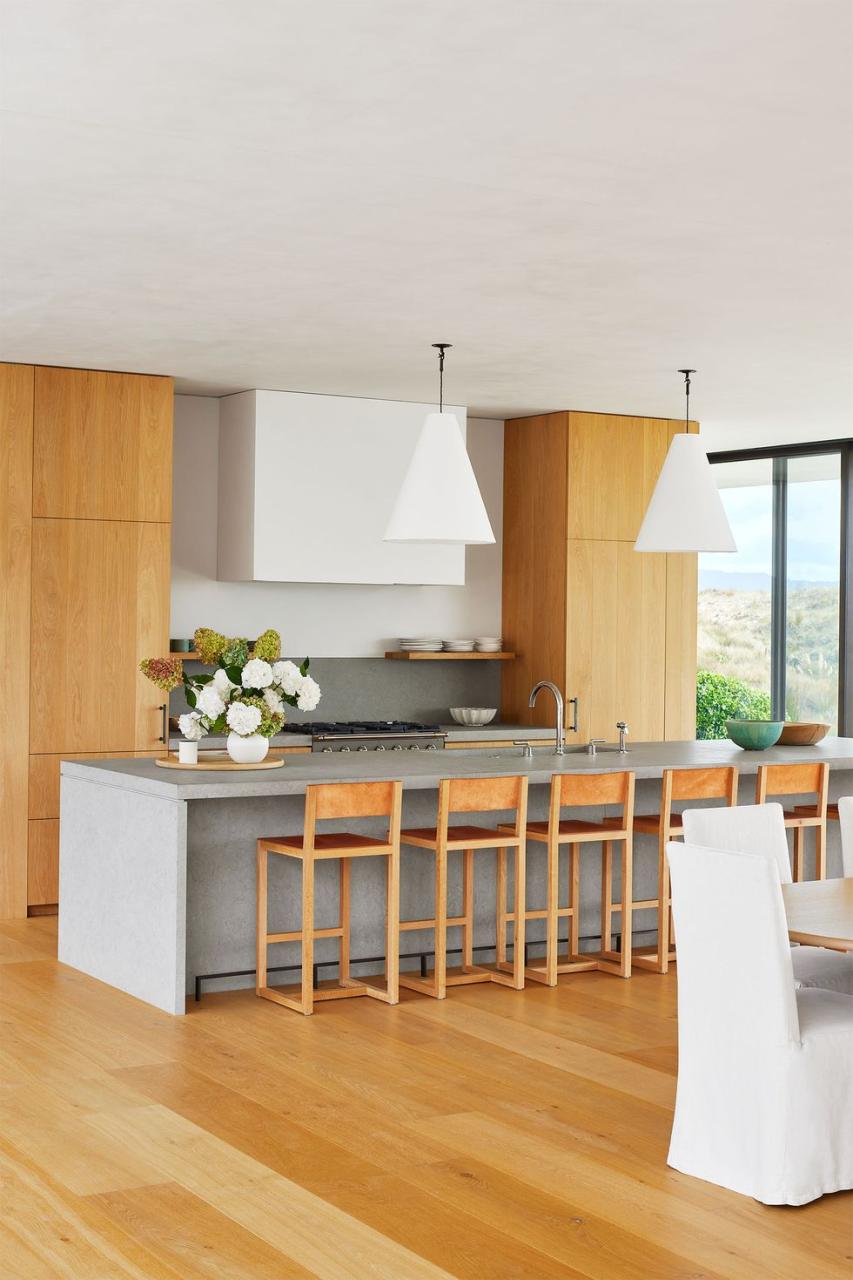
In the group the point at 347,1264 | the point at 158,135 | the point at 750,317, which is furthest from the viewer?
the point at 750,317

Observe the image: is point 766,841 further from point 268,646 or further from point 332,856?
point 268,646

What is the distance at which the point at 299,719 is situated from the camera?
907 cm

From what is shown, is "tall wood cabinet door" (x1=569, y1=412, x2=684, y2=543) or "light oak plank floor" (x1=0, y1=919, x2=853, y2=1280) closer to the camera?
"light oak plank floor" (x1=0, y1=919, x2=853, y2=1280)

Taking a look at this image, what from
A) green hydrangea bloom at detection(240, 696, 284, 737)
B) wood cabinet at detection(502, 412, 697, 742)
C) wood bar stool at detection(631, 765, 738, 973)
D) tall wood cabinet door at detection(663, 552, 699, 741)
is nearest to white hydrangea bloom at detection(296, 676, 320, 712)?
green hydrangea bloom at detection(240, 696, 284, 737)

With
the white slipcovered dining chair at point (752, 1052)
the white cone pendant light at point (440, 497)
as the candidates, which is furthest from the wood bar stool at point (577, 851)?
the white slipcovered dining chair at point (752, 1052)

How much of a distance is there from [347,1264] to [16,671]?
484cm

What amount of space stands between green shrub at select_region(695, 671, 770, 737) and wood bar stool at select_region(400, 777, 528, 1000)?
4.87 meters

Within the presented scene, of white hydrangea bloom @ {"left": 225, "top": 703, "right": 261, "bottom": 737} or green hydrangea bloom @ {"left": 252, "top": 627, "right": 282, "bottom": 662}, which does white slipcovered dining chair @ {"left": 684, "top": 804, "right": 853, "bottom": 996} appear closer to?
white hydrangea bloom @ {"left": 225, "top": 703, "right": 261, "bottom": 737}

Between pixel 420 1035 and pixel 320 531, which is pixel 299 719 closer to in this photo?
pixel 320 531

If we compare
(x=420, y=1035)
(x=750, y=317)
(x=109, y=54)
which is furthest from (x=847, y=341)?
(x=109, y=54)

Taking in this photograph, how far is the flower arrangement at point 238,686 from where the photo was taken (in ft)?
20.0

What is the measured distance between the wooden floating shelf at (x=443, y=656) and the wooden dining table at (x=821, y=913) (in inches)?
188

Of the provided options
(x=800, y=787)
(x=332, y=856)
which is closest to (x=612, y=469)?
(x=800, y=787)

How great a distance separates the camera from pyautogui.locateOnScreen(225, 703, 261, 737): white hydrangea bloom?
6039mm
